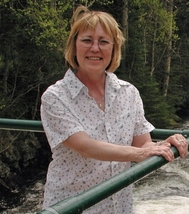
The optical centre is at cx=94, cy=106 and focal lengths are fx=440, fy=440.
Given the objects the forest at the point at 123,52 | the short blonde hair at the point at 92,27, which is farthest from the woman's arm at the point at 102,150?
the forest at the point at 123,52

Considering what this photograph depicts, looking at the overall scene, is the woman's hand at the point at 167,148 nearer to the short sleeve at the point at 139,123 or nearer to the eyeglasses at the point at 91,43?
the short sleeve at the point at 139,123

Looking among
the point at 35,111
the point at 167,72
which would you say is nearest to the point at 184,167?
the point at 35,111

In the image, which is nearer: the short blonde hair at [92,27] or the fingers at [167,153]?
the fingers at [167,153]

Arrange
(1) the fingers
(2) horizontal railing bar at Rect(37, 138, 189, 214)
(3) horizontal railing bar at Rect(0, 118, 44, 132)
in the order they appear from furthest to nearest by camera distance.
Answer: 1. (3) horizontal railing bar at Rect(0, 118, 44, 132)
2. (1) the fingers
3. (2) horizontal railing bar at Rect(37, 138, 189, 214)

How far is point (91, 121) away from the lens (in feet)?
5.85

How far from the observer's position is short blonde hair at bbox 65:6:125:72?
1.79 metres

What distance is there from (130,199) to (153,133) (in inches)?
13.1

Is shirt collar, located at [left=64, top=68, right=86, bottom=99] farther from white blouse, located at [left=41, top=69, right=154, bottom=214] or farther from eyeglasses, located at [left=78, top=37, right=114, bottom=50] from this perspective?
eyeglasses, located at [left=78, top=37, right=114, bottom=50]

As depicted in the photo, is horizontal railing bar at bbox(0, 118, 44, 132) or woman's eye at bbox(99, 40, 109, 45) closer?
woman's eye at bbox(99, 40, 109, 45)

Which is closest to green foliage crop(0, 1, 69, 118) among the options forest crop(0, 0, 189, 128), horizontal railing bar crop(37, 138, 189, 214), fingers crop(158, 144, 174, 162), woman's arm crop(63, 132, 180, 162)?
forest crop(0, 0, 189, 128)

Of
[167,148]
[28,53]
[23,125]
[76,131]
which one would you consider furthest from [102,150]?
[28,53]

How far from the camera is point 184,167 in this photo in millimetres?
11500

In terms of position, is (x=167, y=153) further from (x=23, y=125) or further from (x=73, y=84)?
(x=23, y=125)

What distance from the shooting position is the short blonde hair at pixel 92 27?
1794 mm
